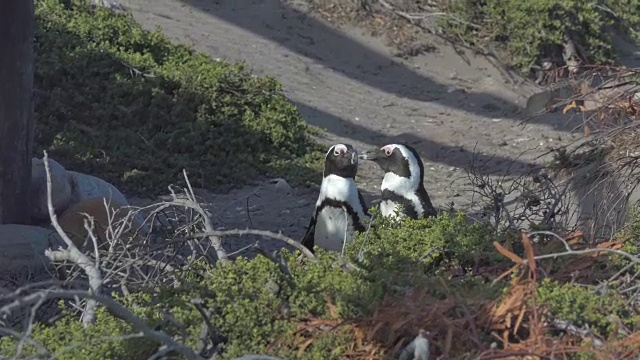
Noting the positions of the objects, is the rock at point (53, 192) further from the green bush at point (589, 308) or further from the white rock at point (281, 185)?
the green bush at point (589, 308)

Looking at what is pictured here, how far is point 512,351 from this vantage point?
3.03 meters

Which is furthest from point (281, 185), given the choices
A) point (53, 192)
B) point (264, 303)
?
point (264, 303)

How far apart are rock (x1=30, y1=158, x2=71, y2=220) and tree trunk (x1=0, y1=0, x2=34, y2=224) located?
165 millimetres

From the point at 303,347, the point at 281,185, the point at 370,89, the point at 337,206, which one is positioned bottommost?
the point at 281,185

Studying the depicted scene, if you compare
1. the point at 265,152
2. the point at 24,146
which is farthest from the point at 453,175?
the point at 24,146

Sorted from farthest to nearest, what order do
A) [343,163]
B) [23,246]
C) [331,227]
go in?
[343,163]
[331,227]
[23,246]

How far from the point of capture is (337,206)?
6.93 m

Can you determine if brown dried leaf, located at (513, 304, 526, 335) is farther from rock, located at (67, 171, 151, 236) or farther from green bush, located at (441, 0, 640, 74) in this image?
green bush, located at (441, 0, 640, 74)

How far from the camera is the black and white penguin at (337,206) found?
22.5 feet

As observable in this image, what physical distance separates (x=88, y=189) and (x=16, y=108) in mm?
1009

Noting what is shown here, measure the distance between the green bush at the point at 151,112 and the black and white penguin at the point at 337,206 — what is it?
2468 mm

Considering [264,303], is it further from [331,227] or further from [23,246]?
[23,246]

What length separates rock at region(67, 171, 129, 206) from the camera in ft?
26.2

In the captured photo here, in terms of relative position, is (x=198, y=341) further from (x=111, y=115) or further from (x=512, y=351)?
(x=111, y=115)
